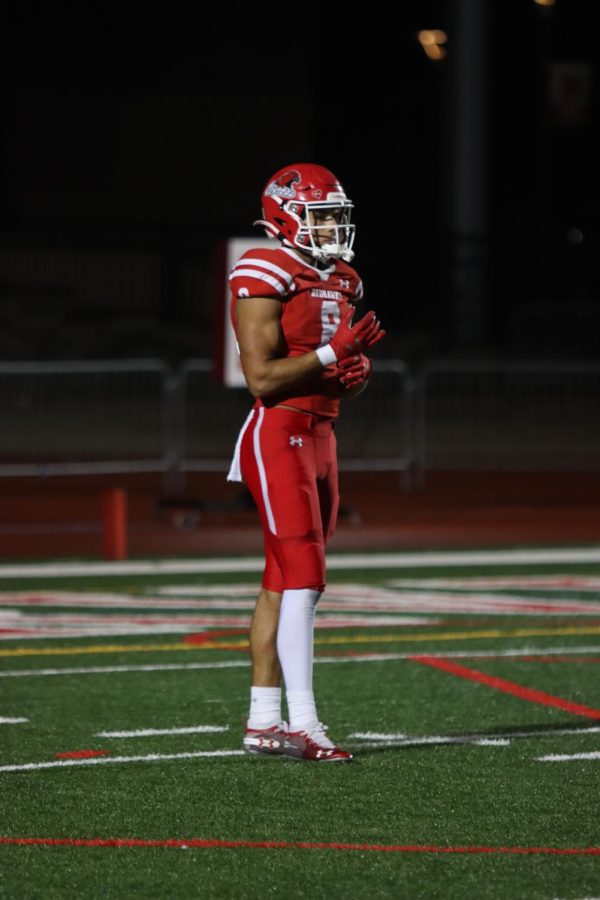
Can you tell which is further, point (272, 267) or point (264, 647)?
point (264, 647)

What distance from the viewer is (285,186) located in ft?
22.5

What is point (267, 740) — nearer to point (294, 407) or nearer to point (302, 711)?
point (302, 711)

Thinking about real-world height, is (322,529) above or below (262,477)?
below

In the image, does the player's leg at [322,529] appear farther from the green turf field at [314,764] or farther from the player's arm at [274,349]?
the player's arm at [274,349]

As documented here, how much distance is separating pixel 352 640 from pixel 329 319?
310 centimetres

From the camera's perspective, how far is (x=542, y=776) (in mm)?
6422

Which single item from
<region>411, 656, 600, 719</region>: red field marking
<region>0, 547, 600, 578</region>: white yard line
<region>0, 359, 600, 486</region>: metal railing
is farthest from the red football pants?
<region>0, 359, 600, 486</region>: metal railing

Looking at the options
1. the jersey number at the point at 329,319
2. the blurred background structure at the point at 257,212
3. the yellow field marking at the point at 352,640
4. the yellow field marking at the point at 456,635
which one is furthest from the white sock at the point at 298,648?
the blurred background structure at the point at 257,212

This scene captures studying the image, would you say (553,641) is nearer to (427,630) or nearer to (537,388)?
(427,630)

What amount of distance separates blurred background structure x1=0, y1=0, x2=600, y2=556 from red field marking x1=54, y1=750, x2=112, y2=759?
12.3 m

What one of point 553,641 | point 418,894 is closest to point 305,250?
point 418,894

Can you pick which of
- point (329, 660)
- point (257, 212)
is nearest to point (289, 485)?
point (329, 660)

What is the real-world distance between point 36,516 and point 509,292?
16945 millimetres

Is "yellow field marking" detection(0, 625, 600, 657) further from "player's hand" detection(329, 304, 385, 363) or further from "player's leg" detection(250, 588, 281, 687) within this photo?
"player's hand" detection(329, 304, 385, 363)
